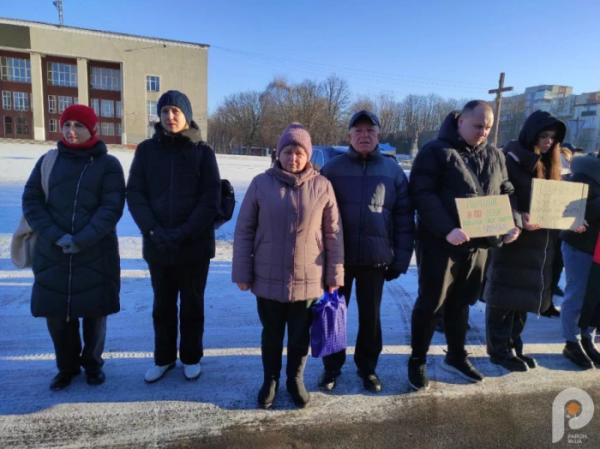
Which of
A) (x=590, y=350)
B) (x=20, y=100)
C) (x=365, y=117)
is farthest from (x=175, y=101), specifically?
(x=20, y=100)

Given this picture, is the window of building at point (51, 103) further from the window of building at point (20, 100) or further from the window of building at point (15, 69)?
the window of building at point (15, 69)

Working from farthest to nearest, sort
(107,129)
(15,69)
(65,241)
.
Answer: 1. (107,129)
2. (15,69)
3. (65,241)

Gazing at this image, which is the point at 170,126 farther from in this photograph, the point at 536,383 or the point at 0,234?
the point at 0,234

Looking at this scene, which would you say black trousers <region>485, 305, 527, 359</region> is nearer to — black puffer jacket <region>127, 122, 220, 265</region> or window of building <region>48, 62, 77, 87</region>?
black puffer jacket <region>127, 122, 220, 265</region>

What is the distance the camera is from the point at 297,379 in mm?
3145

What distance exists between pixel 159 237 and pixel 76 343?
3.78 ft

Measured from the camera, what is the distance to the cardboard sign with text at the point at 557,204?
136 inches

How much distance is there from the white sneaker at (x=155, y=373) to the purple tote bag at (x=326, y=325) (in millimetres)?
1298

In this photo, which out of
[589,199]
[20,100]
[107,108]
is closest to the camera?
[589,199]

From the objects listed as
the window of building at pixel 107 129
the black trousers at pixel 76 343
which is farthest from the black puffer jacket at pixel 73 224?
the window of building at pixel 107 129

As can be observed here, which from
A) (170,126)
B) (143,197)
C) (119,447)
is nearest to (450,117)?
(170,126)

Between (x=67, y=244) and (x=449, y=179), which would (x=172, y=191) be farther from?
(x=449, y=179)

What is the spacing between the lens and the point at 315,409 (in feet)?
10.2

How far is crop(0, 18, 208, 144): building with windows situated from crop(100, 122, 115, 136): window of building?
0.14m
